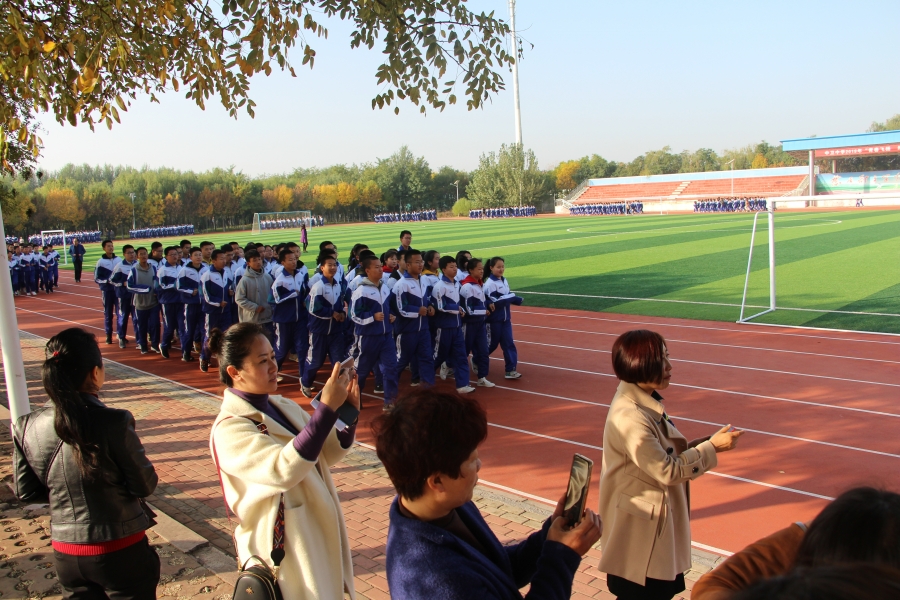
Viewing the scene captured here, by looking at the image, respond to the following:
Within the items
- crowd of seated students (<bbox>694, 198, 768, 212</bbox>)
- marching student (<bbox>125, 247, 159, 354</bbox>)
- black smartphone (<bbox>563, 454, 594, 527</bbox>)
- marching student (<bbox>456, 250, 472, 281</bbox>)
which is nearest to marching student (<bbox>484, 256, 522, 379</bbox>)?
marching student (<bbox>456, 250, 472, 281</bbox>)

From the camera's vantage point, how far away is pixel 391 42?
639cm

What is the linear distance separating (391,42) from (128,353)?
9167 millimetres

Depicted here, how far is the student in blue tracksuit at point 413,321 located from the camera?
8.77 m

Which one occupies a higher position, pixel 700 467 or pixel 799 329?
pixel 700 467

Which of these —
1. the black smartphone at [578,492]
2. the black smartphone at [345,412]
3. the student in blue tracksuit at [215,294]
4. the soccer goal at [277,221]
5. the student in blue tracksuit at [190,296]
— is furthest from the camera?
the soccer goal at [277,221]

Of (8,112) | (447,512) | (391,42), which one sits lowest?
(447,512)

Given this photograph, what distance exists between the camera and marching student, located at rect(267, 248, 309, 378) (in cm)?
989

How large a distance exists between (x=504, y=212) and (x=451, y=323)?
6609 cm

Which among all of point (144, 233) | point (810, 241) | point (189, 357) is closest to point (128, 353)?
point (189, 357)

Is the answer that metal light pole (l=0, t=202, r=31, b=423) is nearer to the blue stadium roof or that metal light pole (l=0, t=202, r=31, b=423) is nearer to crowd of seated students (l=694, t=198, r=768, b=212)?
crowd of seated students (l=694, t=198, r=768, b=212)

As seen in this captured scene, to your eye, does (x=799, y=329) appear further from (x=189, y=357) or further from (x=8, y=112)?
(x=8, y=112)

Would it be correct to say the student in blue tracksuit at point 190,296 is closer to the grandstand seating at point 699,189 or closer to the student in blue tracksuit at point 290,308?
the student in blue tracksuit at point 290,308

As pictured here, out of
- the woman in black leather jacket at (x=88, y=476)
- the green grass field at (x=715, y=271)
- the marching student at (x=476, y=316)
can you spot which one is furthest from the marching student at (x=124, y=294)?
the woman in black leather jacket at (x=88, y=476)

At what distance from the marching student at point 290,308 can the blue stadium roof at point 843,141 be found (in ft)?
195
